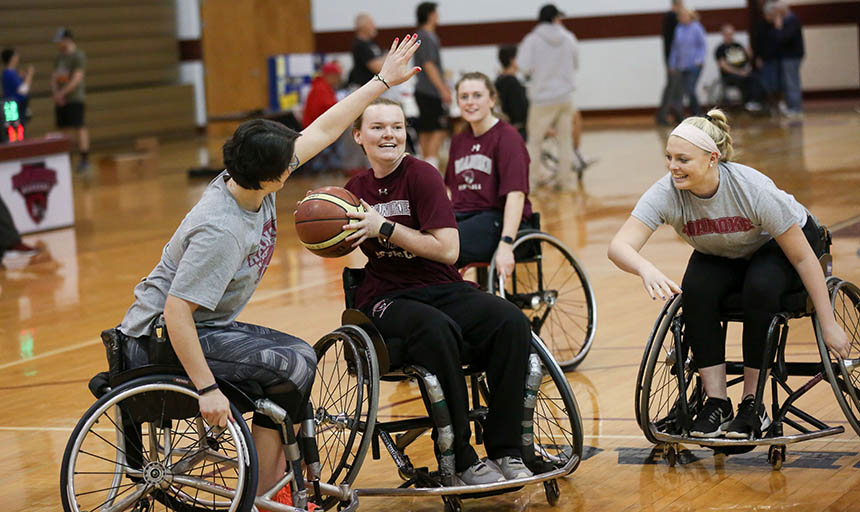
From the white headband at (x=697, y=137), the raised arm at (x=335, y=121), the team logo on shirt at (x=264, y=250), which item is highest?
the raised arm at (x=335, y=121)

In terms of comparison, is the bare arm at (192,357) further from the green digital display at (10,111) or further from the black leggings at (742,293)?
the green digital display at (10,111)

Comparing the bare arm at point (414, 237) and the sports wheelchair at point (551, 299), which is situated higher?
the bare arm at point (414, 237)

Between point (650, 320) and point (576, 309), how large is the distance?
1.55ft

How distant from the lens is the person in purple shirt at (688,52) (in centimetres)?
→ 1538

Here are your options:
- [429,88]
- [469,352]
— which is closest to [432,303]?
[469,352]

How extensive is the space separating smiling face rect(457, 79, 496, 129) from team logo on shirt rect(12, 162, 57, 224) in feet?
18.0

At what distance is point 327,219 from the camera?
10.8ft

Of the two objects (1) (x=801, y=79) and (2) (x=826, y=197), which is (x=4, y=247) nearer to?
(2) (x=826, y=197)

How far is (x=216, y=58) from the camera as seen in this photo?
1908 centimetres

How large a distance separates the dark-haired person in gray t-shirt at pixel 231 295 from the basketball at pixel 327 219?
0.16 metres

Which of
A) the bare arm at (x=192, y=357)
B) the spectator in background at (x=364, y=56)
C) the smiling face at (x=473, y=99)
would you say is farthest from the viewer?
the spectator in background at (x=364, y=56)

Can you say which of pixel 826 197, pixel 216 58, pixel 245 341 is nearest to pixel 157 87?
pixel 216 58

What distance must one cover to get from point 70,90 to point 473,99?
10.3 metres

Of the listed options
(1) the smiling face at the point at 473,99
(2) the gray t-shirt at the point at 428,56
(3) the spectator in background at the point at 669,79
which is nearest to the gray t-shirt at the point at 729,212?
(1) the smiling face at the point at 473,99
